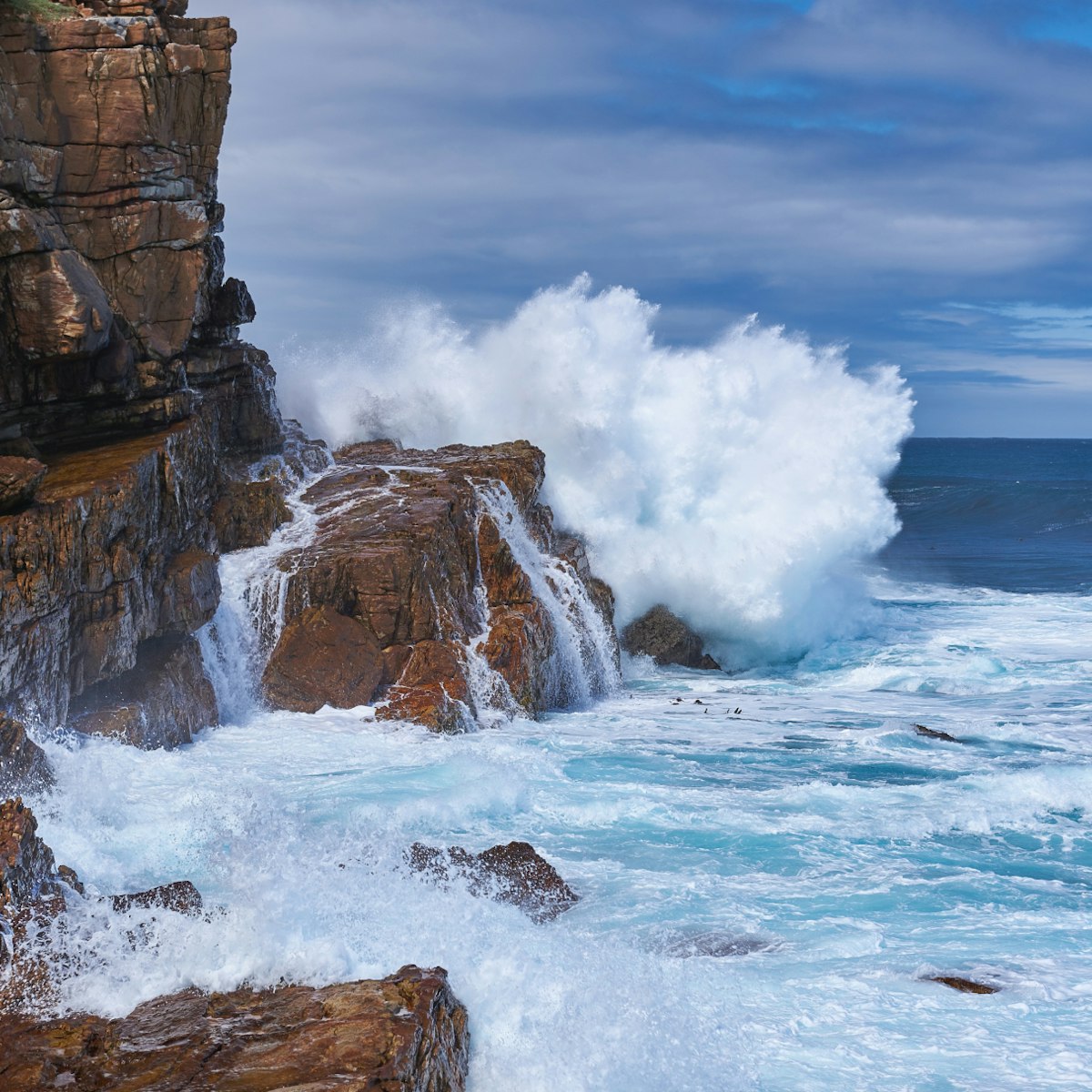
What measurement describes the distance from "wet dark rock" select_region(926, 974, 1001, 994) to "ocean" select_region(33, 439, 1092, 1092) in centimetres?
6

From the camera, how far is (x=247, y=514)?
1499 cm

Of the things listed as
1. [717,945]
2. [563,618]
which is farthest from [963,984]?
[563,618]

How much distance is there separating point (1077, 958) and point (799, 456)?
706 inches

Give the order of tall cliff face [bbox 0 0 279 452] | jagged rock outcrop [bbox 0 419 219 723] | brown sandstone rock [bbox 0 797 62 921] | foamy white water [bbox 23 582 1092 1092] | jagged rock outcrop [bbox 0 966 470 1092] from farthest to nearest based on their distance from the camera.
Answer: tall cliff face [bbox 0 0 279 452]
jagged rock outcrop [bbox 0 419 219 723]
brown sandstone rock [bbox 0 797 62 921]
foamy white water [bbox 23 582 1092 1092]
jagged rock outcrop [bbox 0 966 470 1092]

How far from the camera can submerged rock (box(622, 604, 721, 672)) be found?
1956cm

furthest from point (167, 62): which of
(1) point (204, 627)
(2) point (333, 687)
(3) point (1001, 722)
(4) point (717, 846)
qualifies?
(3) point (1001, 722)

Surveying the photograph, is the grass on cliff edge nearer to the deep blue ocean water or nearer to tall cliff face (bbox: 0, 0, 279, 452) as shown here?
tall cliff face (bbox: 0, 0, 279, 452)

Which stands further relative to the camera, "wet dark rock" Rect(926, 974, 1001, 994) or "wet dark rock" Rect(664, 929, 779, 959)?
"wet dark rock" Rect(664, 929, 779, 959)

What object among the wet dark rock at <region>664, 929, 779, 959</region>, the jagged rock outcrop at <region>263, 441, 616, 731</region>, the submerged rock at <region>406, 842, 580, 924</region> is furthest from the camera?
the jagged rock outcrop at <region>263, 441, 616, 731</region>

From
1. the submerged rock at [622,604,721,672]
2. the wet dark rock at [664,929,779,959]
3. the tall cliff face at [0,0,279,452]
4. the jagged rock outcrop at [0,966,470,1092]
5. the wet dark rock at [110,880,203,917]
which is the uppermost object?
the tall cliff face at [0,0,279,452]

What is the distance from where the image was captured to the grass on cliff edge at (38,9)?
12641 millimetres

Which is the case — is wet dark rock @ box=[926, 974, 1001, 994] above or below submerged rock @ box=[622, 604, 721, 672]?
above

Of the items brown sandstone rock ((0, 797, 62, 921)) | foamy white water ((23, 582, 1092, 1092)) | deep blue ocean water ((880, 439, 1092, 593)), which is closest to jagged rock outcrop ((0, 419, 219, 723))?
foamy white water ((23, 582, 1092, 1092))

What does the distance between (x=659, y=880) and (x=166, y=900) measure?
375cm
